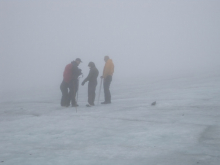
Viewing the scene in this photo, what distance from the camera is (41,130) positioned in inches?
263

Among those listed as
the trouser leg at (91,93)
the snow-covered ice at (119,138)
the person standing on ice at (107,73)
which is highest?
the person standing on ice at (107,73)

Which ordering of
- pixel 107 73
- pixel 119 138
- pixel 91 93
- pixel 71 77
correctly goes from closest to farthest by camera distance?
pixel 119 138 → pixel 71 77 → pixel 91 93 → pixel 107 73

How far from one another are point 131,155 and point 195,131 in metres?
1.70

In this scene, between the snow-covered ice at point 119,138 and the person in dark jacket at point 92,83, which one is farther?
the person in dark jacket at point 92,83

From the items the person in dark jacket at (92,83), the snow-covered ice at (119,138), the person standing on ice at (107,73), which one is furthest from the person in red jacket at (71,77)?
the snow-covered ice at (119,138)

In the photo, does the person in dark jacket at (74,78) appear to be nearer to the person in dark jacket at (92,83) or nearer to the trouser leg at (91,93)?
the person in dark jacket at (92,83)

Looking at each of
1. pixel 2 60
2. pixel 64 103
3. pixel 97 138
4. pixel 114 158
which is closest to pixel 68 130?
pixel 97 138

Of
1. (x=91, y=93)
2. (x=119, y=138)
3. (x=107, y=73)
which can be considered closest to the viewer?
(x=119, y=138)

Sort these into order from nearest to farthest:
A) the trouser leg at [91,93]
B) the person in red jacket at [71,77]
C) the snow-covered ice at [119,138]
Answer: the snow-covered ice at [119,138] < the person in red jacket at [71,77] < the trouser leg at [91,93]

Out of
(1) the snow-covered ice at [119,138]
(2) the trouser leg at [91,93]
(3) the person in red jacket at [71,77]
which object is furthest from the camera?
(2) the trouser leg at [91,93]

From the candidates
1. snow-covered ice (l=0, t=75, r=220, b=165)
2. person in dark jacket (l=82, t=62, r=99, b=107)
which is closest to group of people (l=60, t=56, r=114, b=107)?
person in dark jacket (l=82, t=62, r=99, b=107)

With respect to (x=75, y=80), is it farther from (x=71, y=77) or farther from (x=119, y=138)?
(x=119, y=138)

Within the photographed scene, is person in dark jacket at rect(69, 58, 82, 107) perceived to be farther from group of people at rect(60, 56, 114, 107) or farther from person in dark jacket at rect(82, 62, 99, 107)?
person in dark jacket at rect(82, 62, 99, 107)

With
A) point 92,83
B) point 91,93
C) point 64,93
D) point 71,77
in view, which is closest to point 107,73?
point 92,83
